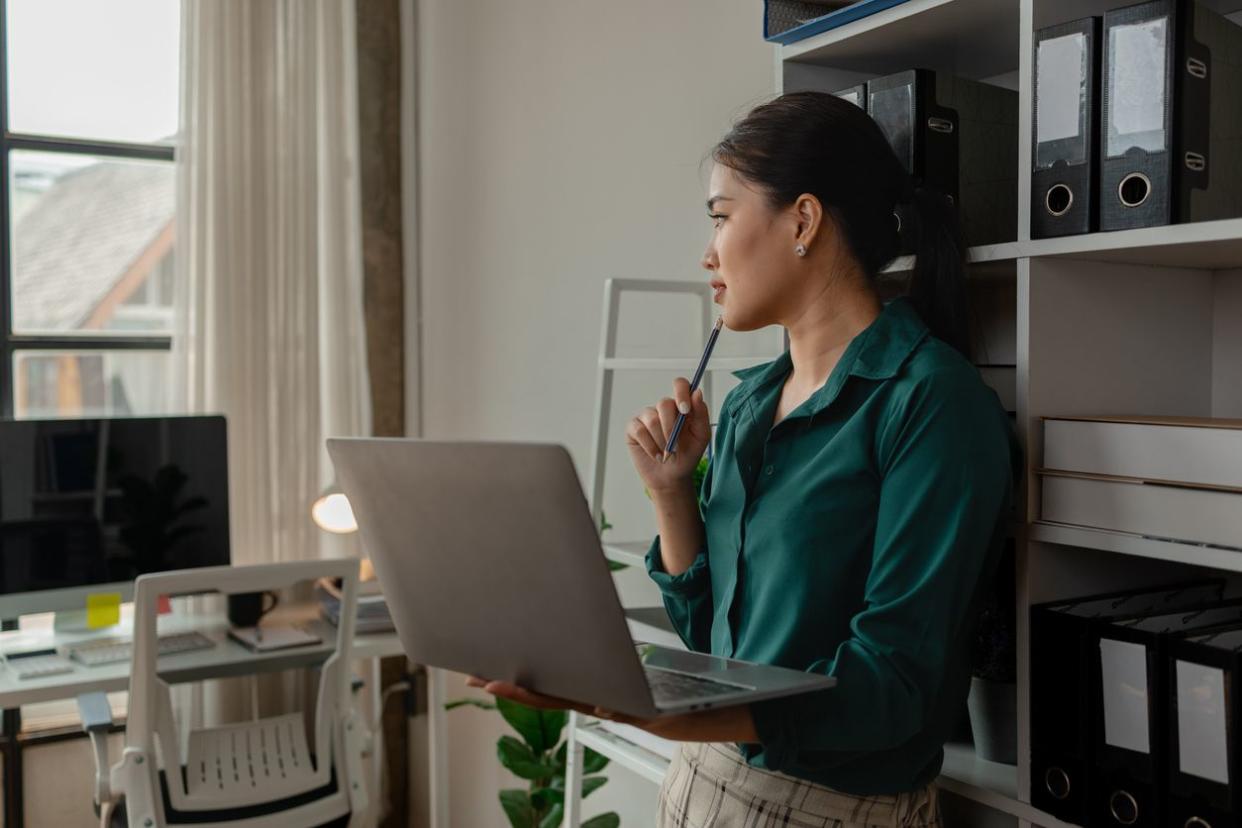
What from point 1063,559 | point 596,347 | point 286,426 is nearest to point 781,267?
point 1063,559

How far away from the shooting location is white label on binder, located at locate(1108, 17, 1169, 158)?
1.16 m

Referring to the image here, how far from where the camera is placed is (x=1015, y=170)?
1.51m

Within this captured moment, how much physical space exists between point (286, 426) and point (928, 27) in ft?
7.59

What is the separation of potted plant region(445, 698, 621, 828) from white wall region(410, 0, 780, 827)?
217mm

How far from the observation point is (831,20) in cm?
147

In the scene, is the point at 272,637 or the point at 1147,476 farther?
the point at 272,637

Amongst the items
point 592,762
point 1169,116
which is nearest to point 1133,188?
point 1169,116

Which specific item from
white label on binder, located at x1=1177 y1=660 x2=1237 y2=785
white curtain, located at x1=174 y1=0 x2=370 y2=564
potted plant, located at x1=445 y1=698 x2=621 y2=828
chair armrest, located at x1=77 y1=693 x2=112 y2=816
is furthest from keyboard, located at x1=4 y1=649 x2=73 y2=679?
white label on binder, located at x1=1177 y1=660 x2=1237 y2=785

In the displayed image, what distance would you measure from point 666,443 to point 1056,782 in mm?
582

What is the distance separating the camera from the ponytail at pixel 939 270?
1.33m

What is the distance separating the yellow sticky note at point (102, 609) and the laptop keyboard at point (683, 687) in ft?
6.98

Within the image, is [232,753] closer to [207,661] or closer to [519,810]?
[207,661]

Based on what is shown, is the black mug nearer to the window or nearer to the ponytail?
the window

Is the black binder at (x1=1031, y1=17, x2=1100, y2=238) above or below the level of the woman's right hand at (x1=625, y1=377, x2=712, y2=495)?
above
